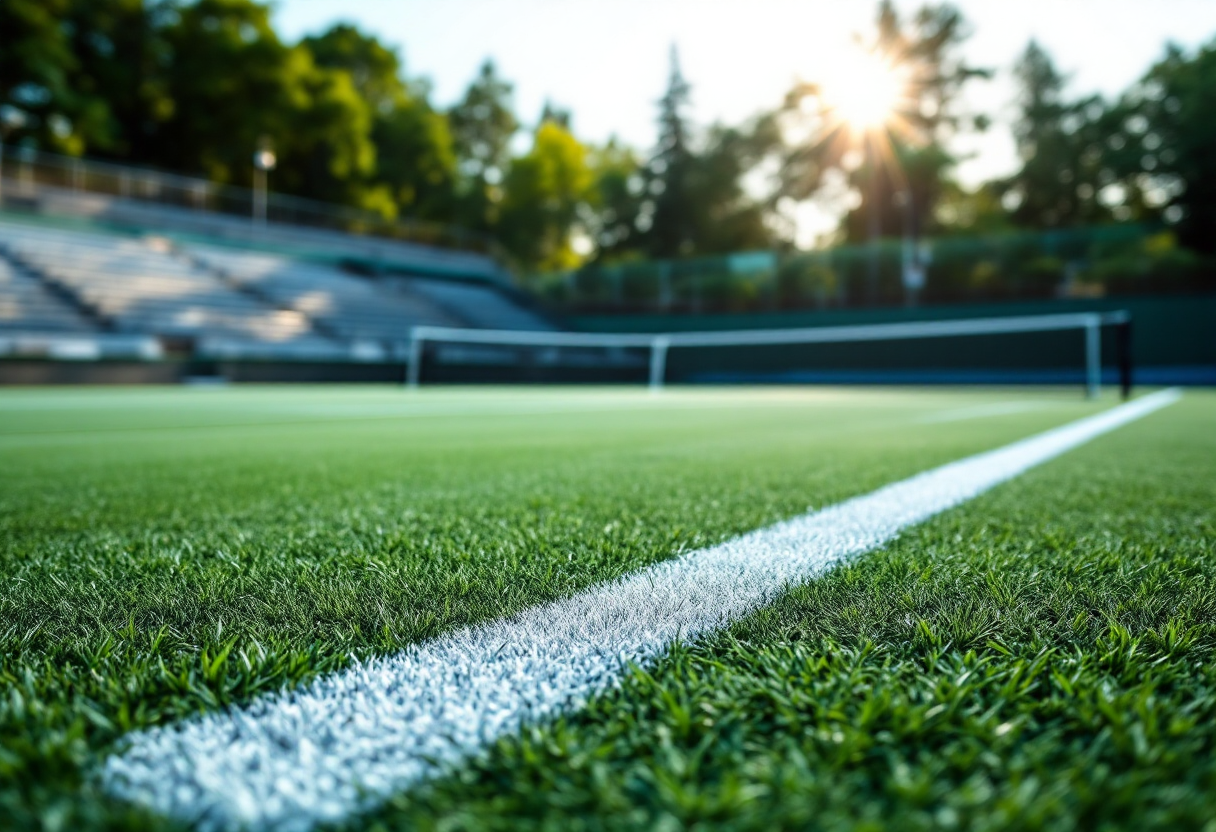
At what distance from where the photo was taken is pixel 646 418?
22.2 feet

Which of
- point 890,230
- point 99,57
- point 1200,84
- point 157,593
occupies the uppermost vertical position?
point 99,57

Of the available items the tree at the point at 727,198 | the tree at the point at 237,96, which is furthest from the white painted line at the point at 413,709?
the tree at the point at 727,198

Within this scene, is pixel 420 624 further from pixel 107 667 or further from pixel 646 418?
pixel 646 418

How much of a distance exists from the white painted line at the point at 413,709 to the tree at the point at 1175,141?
94.6ft

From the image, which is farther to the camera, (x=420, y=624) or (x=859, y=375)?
(x=859, y=375)

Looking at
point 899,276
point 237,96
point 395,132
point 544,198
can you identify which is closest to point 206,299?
point 237,96

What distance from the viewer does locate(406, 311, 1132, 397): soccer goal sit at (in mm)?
20875

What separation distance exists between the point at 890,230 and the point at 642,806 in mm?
38348

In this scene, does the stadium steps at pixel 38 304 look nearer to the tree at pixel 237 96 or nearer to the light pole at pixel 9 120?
the light pole at pixel 9 120

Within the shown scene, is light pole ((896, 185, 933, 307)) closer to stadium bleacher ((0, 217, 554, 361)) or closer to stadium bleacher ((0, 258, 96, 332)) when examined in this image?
stadium bleacher ((0, 217, 554, 361))

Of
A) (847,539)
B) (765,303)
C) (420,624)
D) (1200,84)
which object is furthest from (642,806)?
(1200,84)

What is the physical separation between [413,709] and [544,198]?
4343 cm

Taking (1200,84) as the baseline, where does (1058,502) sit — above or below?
below

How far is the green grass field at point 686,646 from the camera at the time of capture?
583mm
